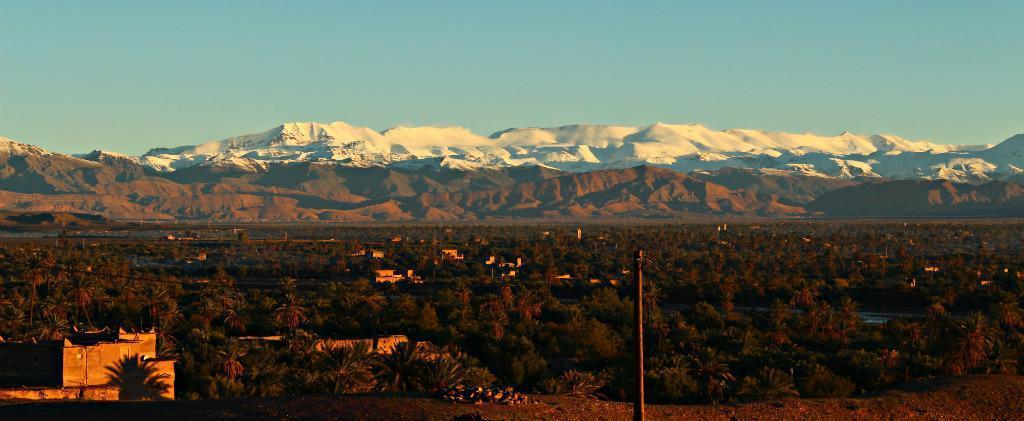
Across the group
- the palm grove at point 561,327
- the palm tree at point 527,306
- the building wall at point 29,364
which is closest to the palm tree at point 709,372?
the palm grove at point 561,327

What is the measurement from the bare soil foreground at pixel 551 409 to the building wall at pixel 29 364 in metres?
5.58

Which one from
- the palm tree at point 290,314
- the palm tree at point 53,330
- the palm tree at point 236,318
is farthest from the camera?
the palm tree at point 290,314

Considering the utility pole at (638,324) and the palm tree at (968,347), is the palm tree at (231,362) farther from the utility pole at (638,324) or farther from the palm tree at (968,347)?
the utility pole at (638,324)

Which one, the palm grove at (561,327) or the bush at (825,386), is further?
the bush at (825,386)

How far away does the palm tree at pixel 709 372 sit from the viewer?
5625 cm

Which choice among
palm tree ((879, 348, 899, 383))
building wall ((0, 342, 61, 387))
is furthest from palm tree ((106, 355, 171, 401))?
palm tree ((879, 348, 899, 383))

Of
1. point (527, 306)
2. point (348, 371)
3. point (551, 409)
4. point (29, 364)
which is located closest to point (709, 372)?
point (348, 371)

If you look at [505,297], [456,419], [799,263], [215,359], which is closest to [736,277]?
[799,263]

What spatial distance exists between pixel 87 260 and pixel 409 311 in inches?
3041

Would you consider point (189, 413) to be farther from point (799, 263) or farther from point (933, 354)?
point (799, 263)

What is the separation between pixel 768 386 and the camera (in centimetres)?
5303

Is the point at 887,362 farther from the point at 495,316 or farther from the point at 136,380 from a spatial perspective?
the point at 136,380

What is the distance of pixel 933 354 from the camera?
68875 mm

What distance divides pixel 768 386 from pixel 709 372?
5.81 metres
